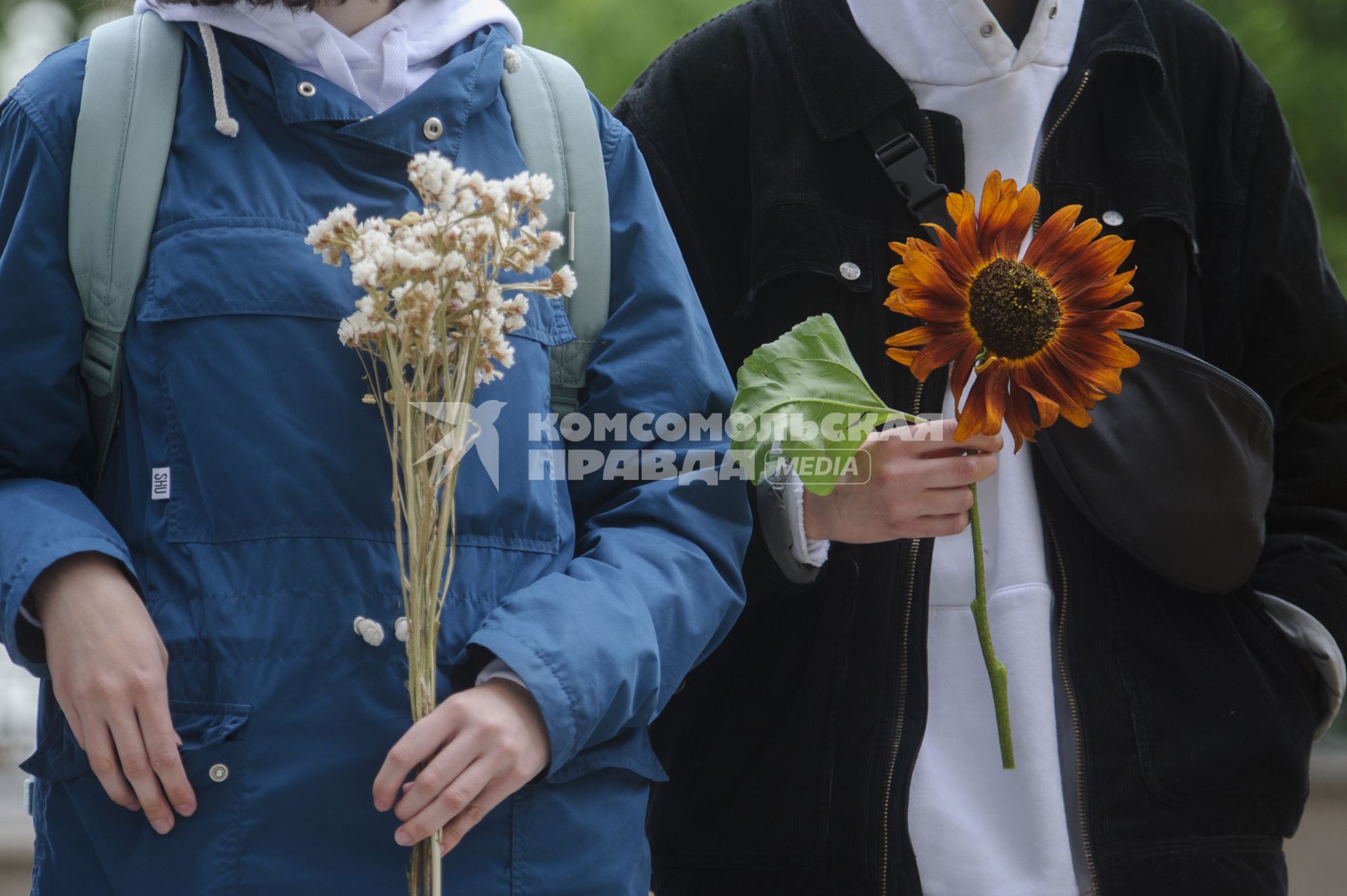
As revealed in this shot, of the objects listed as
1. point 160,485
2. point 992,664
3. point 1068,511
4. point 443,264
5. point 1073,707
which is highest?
point 443,264

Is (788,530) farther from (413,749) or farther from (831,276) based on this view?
(413,749)

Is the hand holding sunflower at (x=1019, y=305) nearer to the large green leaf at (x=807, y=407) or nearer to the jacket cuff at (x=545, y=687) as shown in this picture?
the large green leaf at (x=807, y=407)

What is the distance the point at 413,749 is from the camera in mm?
1536

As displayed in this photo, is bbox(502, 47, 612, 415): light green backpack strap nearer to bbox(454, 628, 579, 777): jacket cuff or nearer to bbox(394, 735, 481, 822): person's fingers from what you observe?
bbox(454, 628, 579, 777): jacket cuff

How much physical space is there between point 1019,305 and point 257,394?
86cm

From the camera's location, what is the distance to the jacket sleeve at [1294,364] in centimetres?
243

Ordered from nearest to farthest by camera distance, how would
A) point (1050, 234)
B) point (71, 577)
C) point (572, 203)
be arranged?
point (71, 577)
point (1050, 234)
point (572, 203)

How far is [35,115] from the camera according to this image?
171 centimetres

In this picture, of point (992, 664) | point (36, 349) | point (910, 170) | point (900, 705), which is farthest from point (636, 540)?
point (910, 170)

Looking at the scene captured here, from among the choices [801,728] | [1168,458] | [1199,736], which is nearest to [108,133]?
[801,728]

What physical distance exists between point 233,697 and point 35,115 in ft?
2.26

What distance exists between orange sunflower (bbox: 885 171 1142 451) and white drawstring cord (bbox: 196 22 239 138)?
30.6 inches

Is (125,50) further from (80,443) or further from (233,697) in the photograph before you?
(233,697)

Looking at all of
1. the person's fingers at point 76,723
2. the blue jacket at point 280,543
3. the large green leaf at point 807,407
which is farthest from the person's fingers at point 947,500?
the person's fingers at point 76,723
